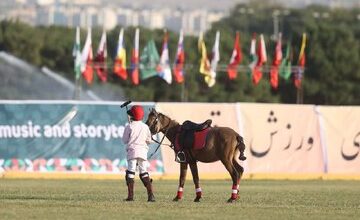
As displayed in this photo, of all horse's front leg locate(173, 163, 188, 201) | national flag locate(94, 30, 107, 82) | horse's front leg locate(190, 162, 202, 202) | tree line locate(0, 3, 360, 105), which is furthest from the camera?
tree line locate(0, 3, 360, 105)

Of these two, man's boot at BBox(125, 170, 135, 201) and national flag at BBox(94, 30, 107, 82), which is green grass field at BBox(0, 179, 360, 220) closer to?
man's boot at BBox(125, 170, 135, 201)

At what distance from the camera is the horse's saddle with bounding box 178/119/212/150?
26156 millimetres

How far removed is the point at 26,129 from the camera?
39062 mm

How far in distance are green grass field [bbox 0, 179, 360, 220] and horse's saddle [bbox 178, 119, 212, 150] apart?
1.11m

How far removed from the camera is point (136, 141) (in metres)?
25.4

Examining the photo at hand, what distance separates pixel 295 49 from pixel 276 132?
52.2 m

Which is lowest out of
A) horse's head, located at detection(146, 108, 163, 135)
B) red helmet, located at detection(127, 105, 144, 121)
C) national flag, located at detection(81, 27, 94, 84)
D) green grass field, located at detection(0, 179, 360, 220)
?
green grass field, located at detection(0, 179, 360, 220)

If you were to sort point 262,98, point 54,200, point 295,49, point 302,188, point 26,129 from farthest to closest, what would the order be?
point 295,49 < point 262,98 < point 26,129 < point 302,188 < point 54,200

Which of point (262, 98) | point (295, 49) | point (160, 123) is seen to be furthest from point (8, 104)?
point (295, 49)

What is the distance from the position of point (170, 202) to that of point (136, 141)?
53.0 inches

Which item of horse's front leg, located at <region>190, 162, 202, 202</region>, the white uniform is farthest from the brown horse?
the white uniform

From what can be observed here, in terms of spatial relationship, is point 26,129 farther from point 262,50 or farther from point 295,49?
point 295,49

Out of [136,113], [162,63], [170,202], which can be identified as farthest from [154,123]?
[162,63]

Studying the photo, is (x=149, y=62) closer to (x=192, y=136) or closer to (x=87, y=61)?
(x=87, y=61)
